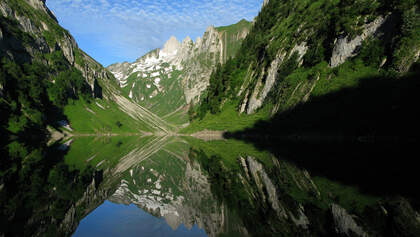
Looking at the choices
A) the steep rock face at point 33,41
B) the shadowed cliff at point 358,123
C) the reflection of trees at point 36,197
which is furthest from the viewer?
the steep rock face at point 33,41

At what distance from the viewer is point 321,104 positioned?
5725 cm

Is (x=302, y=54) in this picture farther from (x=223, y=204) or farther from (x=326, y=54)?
(x=223, y=204)

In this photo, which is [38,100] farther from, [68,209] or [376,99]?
[376,99]

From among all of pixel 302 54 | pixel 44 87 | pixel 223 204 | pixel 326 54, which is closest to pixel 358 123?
pixel 326 54

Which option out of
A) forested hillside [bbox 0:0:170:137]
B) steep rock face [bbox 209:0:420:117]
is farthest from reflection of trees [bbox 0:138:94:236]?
forested hillside [bbox 0:0:170:137]

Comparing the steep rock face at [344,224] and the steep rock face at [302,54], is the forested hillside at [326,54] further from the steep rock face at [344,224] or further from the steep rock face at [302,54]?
the steep rock face at [344,224]

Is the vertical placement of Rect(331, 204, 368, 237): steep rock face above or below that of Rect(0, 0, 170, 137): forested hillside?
below

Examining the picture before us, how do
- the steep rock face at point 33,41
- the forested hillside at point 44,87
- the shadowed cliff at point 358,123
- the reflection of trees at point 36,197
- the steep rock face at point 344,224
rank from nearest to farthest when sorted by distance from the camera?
the steep rock face at point 344,224 < the reflection of trees at point 36,197 < the shadowed cliff at point 358,123 < the forested hillside at point 44,87 < the steep rock face at point 33,41

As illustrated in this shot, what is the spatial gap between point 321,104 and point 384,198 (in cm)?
4957

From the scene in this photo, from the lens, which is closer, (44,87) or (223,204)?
(223,204)

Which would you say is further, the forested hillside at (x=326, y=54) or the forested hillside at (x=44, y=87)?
the forested hillside at (x=44, y=87)

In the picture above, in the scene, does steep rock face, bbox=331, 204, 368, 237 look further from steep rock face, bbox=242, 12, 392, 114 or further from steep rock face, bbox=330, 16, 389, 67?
steep rock face, bbox=330, 16, 389, 67

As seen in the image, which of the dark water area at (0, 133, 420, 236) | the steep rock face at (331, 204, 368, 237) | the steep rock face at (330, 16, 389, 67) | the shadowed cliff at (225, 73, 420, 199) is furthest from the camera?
the steep rock face at (330, 16, 389, 67)

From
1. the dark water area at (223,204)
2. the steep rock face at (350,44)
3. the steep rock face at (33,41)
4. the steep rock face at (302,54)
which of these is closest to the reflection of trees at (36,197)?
the dark water area at (223,204)
